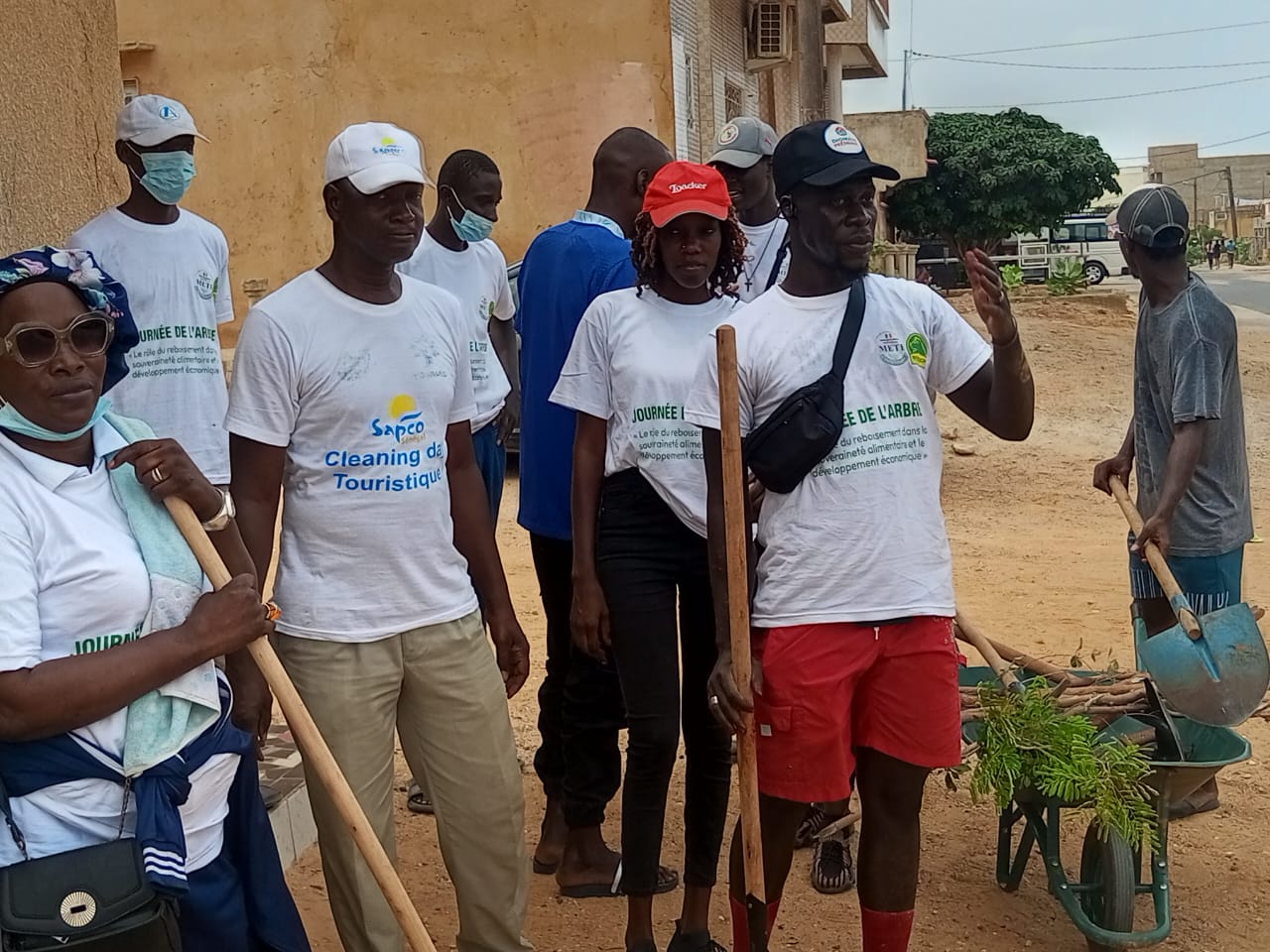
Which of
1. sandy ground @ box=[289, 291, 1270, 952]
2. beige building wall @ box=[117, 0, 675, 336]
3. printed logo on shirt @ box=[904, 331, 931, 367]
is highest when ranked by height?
beige building wall @ box=[117, 0, 675, 336]

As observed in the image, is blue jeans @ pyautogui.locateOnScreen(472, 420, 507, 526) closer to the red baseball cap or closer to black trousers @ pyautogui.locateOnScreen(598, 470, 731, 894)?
black trousers @ pyautogui.locateOnScreen(598, 470, 731, 894)

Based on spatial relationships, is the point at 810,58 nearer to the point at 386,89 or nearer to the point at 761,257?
the point at 386,89

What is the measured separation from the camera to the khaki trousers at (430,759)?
2994mm

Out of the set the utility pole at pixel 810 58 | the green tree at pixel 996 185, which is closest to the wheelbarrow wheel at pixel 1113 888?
the utility pole at pixel 810 58

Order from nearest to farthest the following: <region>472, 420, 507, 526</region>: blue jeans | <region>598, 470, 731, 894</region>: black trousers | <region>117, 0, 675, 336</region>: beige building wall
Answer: <region>598, 470, 731, 894</region>: black trousers → <region>472, 420, 507, 526</region>: blue jeans → <region>117, 0, 675, 336</region>: beige building wall

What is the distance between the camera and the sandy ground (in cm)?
411

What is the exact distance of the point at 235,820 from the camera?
2582 millimetres

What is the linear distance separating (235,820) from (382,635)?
21.7 inches

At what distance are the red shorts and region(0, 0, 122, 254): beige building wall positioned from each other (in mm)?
2626

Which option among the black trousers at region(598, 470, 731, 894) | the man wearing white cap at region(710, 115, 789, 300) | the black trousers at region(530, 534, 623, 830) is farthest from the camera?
the man wearing white cap at region(710, 115, 789, 300)

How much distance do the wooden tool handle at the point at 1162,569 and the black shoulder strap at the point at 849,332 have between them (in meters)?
1.45

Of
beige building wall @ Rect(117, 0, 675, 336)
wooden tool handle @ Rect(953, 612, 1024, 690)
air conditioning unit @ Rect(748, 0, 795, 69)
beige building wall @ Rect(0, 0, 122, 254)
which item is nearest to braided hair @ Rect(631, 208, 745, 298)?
wooden tool handle @ Rect(953, 612, 1024, 690)

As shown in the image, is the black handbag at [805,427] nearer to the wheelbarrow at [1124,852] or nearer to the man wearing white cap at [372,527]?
the man wearing white cap at [372,527]

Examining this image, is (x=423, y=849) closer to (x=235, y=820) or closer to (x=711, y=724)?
(x=711, y=724)
